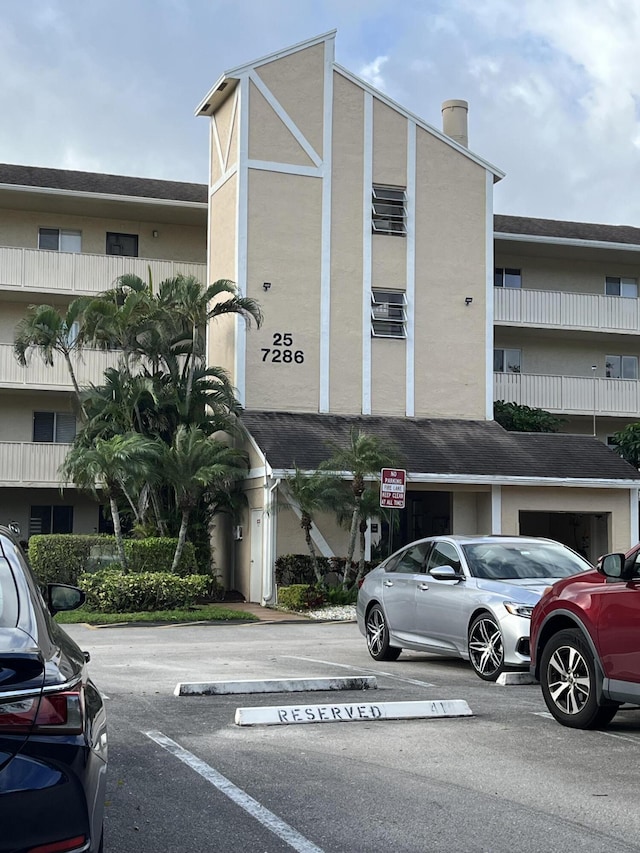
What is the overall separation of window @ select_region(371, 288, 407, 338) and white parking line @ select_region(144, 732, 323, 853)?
20.6m

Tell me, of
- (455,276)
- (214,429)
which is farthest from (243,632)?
(455,276)

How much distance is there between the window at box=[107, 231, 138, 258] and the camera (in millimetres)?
33031

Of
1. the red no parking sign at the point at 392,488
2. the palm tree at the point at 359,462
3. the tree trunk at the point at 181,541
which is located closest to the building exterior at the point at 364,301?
the palm tree at the point at 359,462

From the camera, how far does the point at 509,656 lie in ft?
37.5

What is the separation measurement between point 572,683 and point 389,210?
2101 cm

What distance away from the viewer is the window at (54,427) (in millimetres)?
32250

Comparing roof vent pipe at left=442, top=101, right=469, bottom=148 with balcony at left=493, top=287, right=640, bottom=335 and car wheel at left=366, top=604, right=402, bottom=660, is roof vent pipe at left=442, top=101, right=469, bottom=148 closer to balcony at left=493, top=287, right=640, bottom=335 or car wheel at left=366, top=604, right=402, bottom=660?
balcony at left=493, top=287, right=640, bottom=335

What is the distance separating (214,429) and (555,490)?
811 cm

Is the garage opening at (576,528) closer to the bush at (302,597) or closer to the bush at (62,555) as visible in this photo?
the bush at (302,597)

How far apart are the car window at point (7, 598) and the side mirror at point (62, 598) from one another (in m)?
1.38

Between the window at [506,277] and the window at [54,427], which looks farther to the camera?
the window at [506,277]

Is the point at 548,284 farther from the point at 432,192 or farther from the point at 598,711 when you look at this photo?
the point at 598,711

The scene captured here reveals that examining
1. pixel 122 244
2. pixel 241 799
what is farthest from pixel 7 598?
pixel 122 244

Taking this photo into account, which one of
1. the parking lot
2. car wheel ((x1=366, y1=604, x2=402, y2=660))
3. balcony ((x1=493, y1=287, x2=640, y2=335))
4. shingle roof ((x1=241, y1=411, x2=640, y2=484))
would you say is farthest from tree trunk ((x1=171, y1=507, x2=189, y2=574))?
balcony ((x1=493, y1=287, x2=640, y2=335))
